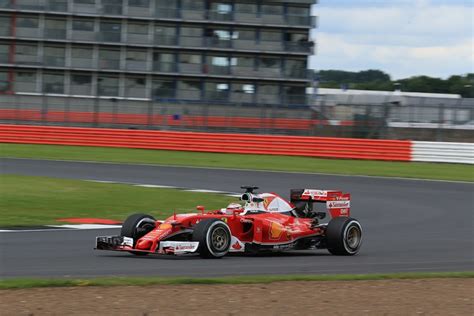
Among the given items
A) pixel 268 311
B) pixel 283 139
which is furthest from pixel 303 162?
pixel 268 311

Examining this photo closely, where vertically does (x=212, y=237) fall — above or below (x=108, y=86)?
below

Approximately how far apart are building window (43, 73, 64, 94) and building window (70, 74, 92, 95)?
2.65ft

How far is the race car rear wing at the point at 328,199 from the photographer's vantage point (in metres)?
12.0

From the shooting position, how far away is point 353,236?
11.8 metres

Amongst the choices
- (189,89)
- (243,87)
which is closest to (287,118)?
(243,87)

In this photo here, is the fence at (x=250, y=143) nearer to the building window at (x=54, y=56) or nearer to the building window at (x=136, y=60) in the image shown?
the building window at (x=54, y=56)

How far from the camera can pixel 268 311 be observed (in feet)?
23.1

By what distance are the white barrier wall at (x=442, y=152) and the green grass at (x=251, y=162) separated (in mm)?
342

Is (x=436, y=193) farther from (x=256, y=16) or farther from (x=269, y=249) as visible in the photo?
(x=256, y=16)

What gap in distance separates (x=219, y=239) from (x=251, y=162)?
1937 centimetres

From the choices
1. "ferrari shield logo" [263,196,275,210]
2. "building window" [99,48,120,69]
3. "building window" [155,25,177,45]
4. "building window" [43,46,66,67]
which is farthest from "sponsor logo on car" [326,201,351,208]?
"building window" [43,46,66,67]

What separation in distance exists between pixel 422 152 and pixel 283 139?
5438mm

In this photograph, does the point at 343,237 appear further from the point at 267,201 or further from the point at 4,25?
the point at 4,25

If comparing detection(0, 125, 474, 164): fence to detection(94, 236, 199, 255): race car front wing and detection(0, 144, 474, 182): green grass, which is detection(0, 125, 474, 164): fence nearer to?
detection(0, 144, 474, 182): green grass
